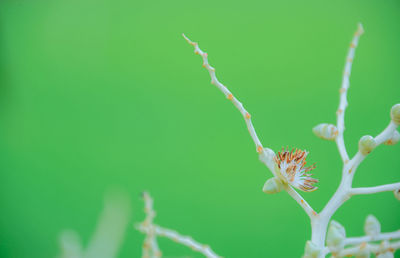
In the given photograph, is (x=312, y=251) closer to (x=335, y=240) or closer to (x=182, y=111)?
(x=335, y=240)

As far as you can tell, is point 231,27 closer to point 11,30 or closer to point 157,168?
point 157,168

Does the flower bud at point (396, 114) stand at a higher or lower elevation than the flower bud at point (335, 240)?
higher

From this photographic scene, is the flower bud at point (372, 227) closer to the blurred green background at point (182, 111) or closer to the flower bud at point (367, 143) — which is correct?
the flower bud at point (367, 143)

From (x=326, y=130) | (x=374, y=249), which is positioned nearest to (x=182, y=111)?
(x=326, y=130)

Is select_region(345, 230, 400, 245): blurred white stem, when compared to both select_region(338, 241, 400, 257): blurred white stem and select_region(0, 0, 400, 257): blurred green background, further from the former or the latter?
select_region(0, 0, 400, 257): blurred green background

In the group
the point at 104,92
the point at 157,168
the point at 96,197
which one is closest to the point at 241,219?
the point at 157,168

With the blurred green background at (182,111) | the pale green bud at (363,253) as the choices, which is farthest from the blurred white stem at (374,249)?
the blurred green background at (182,111)
